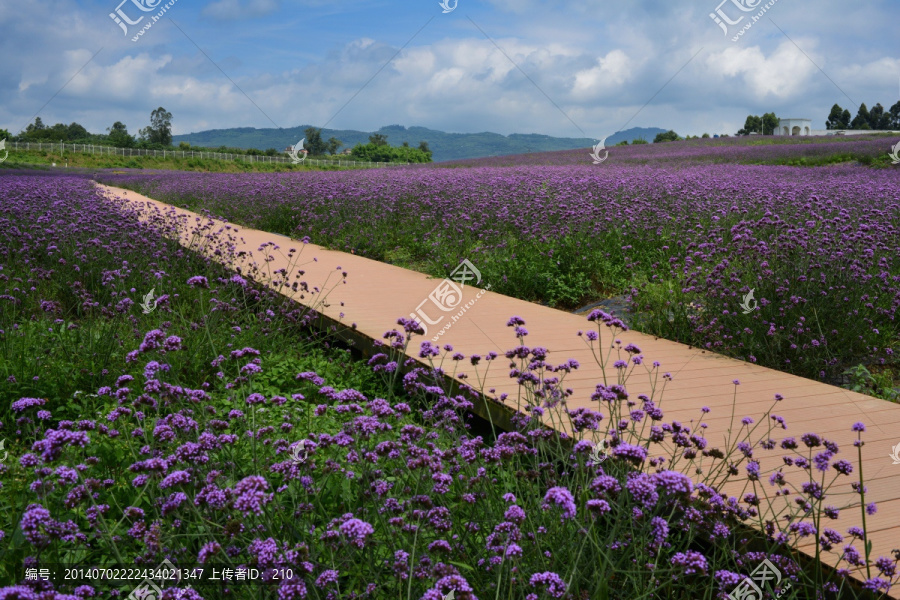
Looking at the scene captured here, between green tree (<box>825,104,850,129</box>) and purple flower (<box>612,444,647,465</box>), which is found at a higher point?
green tree (<box>825,104,850,129</box>)

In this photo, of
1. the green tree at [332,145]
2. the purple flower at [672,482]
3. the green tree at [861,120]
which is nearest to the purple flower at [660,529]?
the purple flower at [672,482]

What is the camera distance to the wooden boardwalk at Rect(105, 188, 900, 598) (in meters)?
2.82

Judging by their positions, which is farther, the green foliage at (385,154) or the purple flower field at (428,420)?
the green foliage at (385,154)

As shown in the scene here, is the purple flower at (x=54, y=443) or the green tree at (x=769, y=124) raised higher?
the green tree at (x=769, y=124)

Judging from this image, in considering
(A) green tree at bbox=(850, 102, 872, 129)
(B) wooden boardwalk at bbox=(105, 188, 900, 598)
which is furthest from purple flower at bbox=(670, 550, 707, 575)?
(A) green tree at bbox=(850, 102, 872, 129)

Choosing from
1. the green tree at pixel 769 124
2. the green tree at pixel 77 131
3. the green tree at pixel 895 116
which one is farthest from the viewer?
the green tree at pixel 77 131

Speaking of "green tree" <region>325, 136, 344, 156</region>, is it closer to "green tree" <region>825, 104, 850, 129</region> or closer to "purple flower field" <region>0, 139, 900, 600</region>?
"green tree" <region>825, 104, 850, 129</region>

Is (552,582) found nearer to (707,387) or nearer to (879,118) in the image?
(707,387)

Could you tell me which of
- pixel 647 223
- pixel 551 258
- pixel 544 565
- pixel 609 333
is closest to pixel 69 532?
pixel 544 565

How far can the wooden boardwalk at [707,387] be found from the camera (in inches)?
111

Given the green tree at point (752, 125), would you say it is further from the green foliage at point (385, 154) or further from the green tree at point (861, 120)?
the green foliage at point (385, 154)

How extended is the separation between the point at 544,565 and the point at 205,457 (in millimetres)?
1056

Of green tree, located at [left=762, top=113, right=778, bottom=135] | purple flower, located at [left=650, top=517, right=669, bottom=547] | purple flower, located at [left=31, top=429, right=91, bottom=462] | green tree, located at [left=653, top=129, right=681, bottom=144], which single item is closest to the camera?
purple flower, located at [left=650, top=517, right=669, bottom=547]

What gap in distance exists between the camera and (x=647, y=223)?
840 cm
